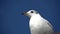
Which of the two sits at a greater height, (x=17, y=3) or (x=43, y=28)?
(x=17, y=3)

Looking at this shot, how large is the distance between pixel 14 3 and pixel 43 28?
715mm

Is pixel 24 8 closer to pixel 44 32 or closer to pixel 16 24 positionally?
pixel 16 24

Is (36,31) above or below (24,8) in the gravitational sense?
below

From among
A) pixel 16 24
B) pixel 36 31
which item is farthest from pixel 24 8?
pixel 36 31

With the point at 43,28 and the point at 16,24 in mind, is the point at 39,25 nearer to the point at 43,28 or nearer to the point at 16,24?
the point at 43,28

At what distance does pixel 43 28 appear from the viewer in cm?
111

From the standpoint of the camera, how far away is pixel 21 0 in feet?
5.75

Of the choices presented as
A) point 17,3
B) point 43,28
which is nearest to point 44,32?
point 43,28

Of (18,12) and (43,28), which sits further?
(18,12)

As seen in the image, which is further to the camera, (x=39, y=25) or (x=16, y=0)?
(x=16, y=0)

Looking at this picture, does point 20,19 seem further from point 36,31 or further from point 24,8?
point 36,31

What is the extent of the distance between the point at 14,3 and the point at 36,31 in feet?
2.30

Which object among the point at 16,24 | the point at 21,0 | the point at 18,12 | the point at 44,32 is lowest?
the point at 44,32

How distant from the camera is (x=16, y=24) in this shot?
1.68 metres
